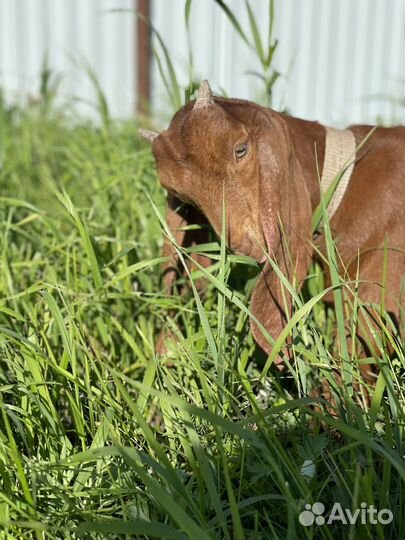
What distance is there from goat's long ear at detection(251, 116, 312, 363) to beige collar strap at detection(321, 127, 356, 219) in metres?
0.12

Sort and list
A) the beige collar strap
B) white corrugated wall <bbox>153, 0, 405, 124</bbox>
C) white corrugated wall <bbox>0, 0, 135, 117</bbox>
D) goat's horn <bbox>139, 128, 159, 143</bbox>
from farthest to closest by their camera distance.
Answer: white corrugated wall <bbox>0, 0, 135, 117</bbox>, white corrugated wall <bbox>153, 0, 405, 124</bbox>, the beige collar strap, goat's horn <bbox>139, 128, 159, 143</bbox>

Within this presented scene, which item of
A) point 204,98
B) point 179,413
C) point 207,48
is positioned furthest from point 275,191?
point 207,48

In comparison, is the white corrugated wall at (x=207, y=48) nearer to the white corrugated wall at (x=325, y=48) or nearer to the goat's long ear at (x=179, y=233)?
Result: the white corrugated wall at (x=325, y=48)

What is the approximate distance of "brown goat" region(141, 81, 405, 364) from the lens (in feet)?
6.37

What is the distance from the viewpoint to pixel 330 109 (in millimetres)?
5816

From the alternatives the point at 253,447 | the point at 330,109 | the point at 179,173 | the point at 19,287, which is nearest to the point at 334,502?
the point at 253,447

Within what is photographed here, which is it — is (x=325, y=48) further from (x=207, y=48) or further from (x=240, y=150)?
(x=240, y=150)

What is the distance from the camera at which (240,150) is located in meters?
1.96

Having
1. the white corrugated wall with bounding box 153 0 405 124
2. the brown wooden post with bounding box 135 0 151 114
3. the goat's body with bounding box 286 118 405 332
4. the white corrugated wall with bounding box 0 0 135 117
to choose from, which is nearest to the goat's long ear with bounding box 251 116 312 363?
the goat's body with bounding box 286 118 405 332

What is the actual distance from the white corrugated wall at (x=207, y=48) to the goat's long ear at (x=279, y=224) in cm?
339

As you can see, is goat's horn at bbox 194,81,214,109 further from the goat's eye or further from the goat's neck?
the goat's neck

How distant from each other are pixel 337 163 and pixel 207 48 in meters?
3.96

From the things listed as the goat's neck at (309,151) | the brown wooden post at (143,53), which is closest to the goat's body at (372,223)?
the goat's neck at (309,151)

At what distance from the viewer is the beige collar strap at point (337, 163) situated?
7.14ft
